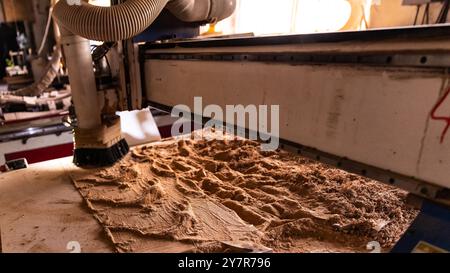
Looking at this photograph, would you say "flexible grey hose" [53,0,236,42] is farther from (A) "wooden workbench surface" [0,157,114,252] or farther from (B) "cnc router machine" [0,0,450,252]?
(A) "wooden workbench surface" [0,157,114,252]

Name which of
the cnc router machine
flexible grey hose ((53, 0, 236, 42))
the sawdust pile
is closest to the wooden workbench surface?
the sawdust pile

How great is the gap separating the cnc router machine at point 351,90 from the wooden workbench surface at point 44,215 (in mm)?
859

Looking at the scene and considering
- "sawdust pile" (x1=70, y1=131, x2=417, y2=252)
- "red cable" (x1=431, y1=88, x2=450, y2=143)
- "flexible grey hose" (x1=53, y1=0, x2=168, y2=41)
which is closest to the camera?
"red cable" (x1=431, y1=88, x2=450, y2=143)

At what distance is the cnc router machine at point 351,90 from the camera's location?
780 mm

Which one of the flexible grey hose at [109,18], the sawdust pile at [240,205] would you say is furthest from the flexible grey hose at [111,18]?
the sawdust pile at [240,205]

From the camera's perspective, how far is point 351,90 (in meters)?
0.94

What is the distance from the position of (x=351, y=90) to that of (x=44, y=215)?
1.66 meters

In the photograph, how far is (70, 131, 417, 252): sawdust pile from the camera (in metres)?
1.33

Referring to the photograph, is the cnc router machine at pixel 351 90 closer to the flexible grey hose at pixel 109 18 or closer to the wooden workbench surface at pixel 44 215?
the flexible grey hose at pixel 109 18

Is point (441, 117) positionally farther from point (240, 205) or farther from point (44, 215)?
point (44, 215)

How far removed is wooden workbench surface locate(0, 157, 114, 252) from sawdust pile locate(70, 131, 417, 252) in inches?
2.9

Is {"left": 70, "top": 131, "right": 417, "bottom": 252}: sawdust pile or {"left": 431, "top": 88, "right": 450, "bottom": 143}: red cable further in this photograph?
{"left": 70, "top": 131, "right": 417, "bottom": 252}: sawdust pile

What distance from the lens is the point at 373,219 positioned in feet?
4.58

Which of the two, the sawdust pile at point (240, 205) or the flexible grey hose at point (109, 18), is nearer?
the sawdust pile at point (240, 205)
